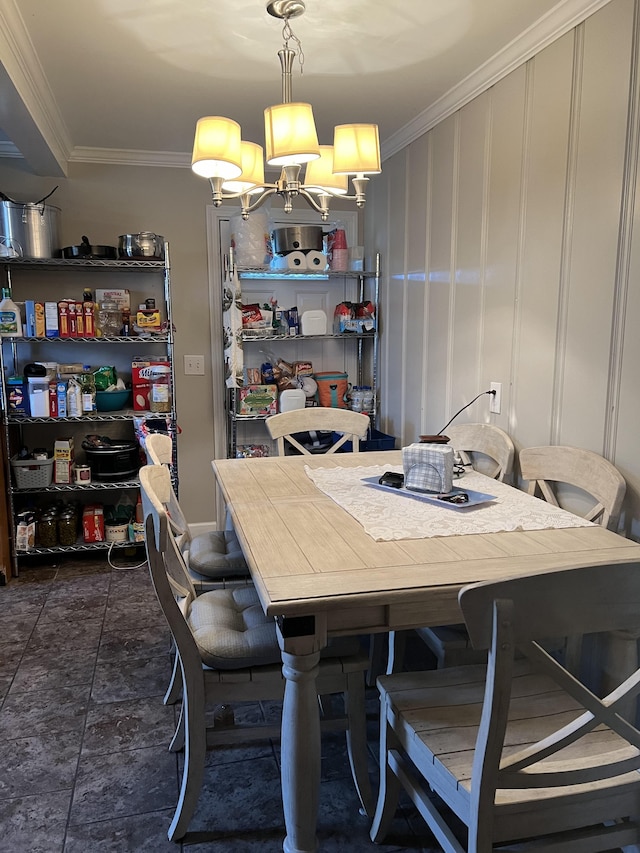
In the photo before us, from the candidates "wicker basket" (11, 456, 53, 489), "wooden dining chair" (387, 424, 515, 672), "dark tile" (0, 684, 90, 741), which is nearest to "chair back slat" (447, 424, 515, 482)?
"wooden dining chair" (387, 424, 515, 672)

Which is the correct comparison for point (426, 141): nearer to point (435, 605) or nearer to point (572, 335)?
point (572, 335)

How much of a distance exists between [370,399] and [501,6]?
7.07 ft

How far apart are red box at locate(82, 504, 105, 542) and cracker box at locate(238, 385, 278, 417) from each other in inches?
39.4

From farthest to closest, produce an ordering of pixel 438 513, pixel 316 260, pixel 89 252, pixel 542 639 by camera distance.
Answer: pixel 316 260
pixel 89 252
pixel 438 513
pixel 542 639

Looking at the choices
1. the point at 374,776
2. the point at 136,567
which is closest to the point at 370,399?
the point at 136,567

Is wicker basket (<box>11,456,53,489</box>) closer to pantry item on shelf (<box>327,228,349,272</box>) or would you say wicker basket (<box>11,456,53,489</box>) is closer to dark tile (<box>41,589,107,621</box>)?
dark tile (<box>41,589,107,621</box>)

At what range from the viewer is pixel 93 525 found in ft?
11.3

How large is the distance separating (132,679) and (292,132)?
6.54ft

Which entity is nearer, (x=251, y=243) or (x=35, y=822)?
(x=35, y=822)

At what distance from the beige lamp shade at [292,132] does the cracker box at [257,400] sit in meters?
1.89

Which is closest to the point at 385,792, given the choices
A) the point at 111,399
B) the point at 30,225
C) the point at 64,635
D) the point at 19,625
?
the point at 64,635

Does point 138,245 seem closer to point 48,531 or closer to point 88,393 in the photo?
point 88,393

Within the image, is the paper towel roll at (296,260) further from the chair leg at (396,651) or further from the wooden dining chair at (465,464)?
the chair leg at (396,651)

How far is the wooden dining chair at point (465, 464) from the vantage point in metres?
1.73
